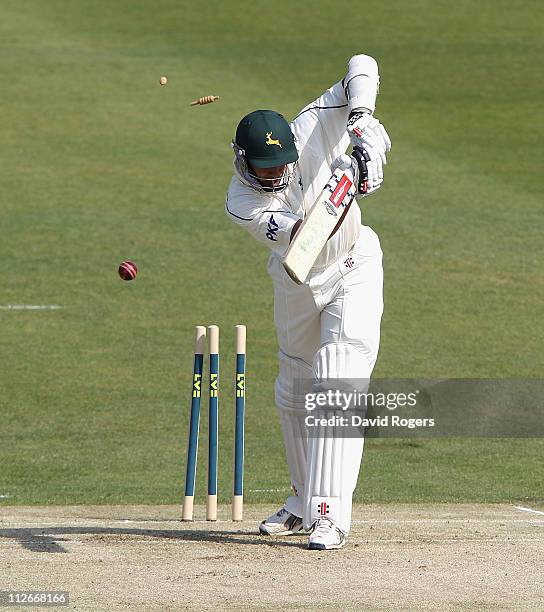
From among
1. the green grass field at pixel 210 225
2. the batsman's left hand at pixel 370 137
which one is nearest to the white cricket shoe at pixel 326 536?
the batsman's left hand at pixel 370 137

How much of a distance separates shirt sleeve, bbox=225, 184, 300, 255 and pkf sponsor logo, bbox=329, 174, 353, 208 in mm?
214

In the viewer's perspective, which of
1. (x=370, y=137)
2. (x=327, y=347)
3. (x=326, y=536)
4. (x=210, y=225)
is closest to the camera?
(x=370, y=137)

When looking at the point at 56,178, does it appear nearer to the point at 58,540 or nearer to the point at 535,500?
the point at 535,500

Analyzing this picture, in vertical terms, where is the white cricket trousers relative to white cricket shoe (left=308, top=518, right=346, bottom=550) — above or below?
above

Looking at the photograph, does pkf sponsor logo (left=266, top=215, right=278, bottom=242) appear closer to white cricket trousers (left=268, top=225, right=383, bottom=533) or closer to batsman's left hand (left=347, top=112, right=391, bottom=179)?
white cricket trousers (left=268, top=225, right=383, bottom=533)

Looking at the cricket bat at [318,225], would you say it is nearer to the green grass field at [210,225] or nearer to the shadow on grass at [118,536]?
the shadow on grass at [118,536]

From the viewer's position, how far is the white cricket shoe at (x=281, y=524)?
676 cm

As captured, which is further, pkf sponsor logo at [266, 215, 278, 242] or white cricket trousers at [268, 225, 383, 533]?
white cricket trousers at [268, 225, 383, 533]

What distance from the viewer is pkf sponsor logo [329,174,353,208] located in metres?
6.05

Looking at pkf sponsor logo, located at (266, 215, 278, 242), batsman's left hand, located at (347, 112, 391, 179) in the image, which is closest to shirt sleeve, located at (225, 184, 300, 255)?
pkf sponsor logo, located at (266, 215, 278, 242)

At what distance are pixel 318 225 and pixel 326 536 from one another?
1.34 metres

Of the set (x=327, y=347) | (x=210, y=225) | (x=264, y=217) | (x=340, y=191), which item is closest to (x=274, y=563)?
(x=327, y=347)

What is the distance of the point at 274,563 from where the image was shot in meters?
6.06

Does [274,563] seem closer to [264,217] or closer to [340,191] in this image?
[264,217]
